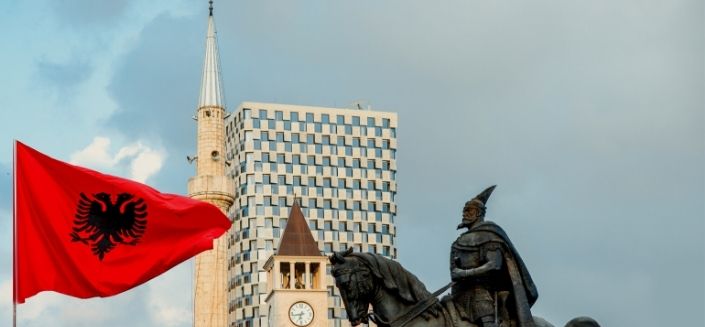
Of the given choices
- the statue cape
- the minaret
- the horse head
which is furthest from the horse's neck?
the minaret

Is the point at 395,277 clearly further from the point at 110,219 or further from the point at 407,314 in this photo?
the point at 110,219

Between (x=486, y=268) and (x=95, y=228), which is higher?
(x=95, y=228)

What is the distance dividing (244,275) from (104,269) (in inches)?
5336

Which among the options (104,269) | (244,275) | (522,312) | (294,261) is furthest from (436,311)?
(244,275)

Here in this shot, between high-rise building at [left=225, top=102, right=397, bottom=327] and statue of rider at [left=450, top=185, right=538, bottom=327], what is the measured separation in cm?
13680

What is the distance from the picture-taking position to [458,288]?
16.8m

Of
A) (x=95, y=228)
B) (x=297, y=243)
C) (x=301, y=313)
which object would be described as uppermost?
(x=297, y=243)

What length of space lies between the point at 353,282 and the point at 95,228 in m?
4.73

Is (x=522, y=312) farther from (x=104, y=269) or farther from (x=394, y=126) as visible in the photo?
(x=394, y=126)

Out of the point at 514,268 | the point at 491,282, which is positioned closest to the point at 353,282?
the point at 491,282

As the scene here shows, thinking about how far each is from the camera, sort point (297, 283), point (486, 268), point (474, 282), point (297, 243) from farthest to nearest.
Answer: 1. point (297, 283)
2. point (297, 243)
3. point (474, 282)
4. point (486, 268)

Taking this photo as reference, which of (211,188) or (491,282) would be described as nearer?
(491,282)

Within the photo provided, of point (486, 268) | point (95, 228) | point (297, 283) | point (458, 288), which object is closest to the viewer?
point (486, 268)

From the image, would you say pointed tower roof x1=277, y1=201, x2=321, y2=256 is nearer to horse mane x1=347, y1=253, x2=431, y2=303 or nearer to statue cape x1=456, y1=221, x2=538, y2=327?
statue cape x1=456, y1=221, x2=538, y2=327
